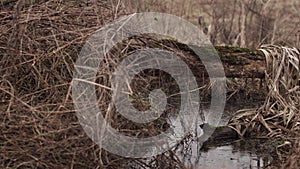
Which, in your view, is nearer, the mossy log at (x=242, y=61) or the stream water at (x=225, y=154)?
the stream water at (x=225, y=154)

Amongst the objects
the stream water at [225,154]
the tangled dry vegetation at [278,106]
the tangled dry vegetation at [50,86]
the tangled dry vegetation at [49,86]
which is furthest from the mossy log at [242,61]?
the tangled dry vegetation at [50,86]

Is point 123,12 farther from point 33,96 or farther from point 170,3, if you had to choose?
point 170,3

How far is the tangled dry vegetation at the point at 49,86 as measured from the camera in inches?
146

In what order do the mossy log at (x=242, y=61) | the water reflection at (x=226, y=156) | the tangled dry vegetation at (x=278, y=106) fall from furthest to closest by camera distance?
the mossy log at (x=242, y=61) → the tangled dry vegetation at (x=278, y=106) → the water reflection at (x=226, y=156)

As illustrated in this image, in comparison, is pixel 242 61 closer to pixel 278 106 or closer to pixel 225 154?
pixel 278 106

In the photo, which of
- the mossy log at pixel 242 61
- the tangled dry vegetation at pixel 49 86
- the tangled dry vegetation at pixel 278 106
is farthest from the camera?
the mossy log at pixel 242 61

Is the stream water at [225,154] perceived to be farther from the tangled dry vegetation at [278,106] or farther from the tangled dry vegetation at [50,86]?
the tangled dry vegetation at [50,86]

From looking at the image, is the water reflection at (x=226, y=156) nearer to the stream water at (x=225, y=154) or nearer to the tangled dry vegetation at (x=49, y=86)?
the stream water at (x=225, y=154)

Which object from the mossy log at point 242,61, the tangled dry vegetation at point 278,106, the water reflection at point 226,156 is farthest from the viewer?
the mossy log at point 242,61

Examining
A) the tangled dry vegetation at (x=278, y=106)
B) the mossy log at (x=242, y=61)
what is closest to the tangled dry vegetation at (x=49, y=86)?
the tangled dry vegetation at (x=278, y=106)

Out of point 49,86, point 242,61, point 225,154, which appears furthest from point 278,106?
point 49,86

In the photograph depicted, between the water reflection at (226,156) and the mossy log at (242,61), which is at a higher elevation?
the mossy log at (242,61)

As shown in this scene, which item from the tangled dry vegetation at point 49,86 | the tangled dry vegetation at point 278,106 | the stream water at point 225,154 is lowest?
the stream water at point 225,154

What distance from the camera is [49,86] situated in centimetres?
411
